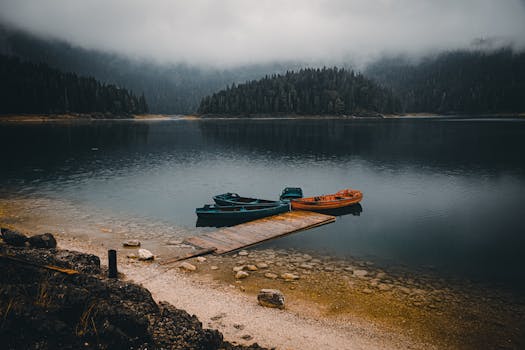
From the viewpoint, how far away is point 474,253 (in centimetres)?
2986

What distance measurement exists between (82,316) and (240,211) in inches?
954

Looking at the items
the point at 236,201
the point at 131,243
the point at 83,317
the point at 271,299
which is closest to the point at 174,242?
the point at 131,243

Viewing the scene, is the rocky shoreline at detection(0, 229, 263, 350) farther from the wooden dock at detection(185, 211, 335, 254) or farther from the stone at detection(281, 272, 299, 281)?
the wooden dock at detection(185, 211, 335, 254)

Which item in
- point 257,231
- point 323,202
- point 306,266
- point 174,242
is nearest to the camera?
point 306,266

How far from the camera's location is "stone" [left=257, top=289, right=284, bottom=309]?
1970 cm

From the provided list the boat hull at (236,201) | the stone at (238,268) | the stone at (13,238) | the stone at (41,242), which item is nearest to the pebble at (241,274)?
the stone at (238,268)

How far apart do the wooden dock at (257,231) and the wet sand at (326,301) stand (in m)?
1.42

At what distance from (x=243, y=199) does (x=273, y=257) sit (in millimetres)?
15198

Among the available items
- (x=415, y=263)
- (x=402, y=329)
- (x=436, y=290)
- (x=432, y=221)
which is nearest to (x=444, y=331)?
(x=402, y=329)

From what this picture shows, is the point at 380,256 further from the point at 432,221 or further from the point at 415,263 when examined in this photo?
the point at 432,221

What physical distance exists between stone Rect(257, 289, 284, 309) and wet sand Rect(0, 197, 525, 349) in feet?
1.24

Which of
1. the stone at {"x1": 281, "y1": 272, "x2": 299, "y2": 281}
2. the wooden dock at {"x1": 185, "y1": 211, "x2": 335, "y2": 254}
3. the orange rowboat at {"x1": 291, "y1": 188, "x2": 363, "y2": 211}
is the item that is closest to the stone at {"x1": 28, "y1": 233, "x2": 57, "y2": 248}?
the wooden dock at {"x1": 185, "y1": 211, "x2": 335, "y2": 254}

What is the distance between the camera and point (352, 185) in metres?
57.4

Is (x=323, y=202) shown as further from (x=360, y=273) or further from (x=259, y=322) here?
(x=259, y=322)
